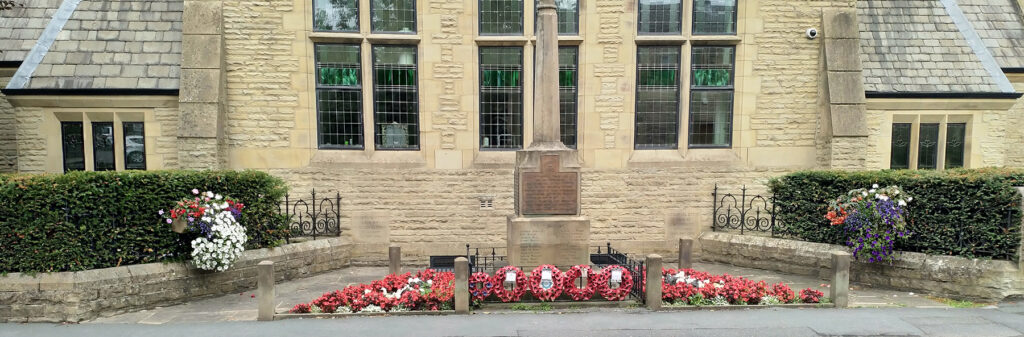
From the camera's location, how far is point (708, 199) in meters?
11.2

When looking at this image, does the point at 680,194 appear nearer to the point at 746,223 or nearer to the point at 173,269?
the point at 746,223

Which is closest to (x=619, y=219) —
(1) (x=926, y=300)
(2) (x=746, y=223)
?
(2) (x=746, y=223)

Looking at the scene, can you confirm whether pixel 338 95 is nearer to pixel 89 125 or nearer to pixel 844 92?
pixel 89 125

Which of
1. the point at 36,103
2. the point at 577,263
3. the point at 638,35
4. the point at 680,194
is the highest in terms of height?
the point at 638,35

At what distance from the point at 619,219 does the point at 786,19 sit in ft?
17.9

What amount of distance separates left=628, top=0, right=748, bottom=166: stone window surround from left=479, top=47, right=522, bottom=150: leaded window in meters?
2.43

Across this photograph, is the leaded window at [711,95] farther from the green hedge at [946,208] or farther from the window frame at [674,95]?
the green hedge at [946,208]

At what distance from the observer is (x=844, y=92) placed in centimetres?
1069

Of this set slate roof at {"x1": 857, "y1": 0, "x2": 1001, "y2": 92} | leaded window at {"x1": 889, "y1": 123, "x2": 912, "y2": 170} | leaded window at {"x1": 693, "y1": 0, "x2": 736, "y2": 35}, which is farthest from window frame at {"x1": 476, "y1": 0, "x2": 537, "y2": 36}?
leaded window at {"x1": 889, "y1": 123, "x2": 912, "y2": 170}

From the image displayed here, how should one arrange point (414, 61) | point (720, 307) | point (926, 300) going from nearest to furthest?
1. point (720, 307)
2. point (926, 300)
3. point (414, 61)

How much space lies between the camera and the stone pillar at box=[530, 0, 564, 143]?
26.1ft

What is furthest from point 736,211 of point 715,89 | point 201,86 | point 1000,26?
point 201,86

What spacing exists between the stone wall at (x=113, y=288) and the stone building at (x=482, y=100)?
2.60 m

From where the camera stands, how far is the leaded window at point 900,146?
11836 millimetres
